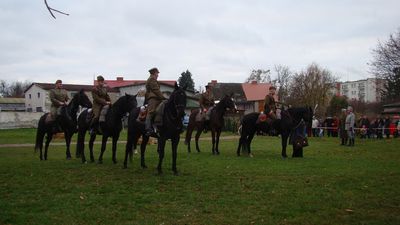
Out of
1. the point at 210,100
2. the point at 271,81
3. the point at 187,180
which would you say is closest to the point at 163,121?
the point at 187,180

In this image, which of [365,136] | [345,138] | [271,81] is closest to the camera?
[345,138]

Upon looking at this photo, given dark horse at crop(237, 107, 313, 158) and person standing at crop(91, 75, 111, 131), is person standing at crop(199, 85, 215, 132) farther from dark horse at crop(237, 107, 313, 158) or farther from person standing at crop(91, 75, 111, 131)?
person standing at crop(91, 75, 111, 131)

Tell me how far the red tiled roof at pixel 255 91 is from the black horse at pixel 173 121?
7119 cm

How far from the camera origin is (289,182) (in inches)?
456

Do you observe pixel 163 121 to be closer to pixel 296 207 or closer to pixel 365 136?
pixel 296 207

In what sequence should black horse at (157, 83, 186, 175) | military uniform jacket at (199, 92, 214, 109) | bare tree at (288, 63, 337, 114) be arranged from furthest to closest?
1. bare tree at (288, 63, 337, 114)
2. military uniform jacket at (199, 92, 214, 109)
3. black horse at (157, 83, 186, 175)

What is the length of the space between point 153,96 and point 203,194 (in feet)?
15.8

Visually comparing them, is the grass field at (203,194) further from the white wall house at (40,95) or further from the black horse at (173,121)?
the white wall house at (40,95)

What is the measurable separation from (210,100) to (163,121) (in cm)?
890

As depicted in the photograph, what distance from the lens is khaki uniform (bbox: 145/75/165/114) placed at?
1384 centimetres

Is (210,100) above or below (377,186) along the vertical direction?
above

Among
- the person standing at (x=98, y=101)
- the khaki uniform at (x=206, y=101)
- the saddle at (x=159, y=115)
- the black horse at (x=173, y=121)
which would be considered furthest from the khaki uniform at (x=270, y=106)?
the person standing at (x=98, y=101)

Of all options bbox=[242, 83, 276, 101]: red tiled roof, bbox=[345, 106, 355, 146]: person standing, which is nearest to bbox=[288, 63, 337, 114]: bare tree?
bbox=[242, 83, 276, 101]: red tiled roof

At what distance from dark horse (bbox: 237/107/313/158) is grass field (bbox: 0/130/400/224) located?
3695 millimetres
